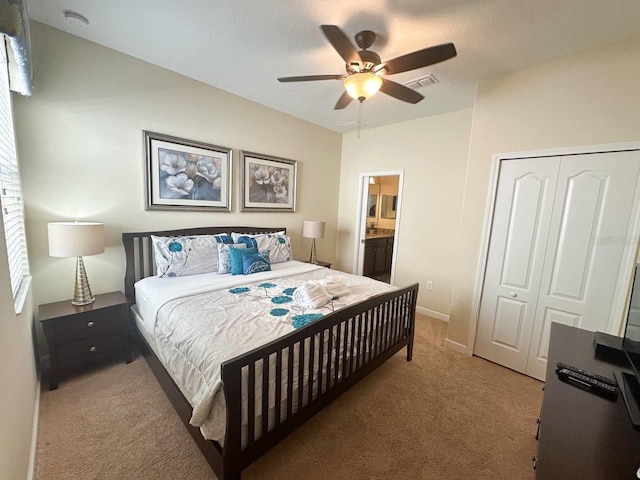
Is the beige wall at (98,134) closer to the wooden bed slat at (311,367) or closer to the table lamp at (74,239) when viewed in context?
the table lamp at (74,239)

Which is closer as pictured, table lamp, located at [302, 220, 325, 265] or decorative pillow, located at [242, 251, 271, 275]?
decorative pillow, located at [242, 251, 271, 275]

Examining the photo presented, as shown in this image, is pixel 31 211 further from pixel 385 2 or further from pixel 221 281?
pixel 385 2

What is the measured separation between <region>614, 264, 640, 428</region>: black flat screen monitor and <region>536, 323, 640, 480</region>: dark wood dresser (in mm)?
27

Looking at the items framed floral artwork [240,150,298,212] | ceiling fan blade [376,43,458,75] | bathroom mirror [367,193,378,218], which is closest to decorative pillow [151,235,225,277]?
framed floral artwork [240,150,298,212]

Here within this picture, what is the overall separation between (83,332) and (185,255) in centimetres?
96

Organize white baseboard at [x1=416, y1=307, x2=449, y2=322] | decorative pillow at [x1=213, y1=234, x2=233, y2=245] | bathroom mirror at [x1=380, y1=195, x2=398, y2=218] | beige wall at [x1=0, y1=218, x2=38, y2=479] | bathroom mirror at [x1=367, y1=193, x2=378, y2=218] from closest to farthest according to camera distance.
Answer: beige wall at [x1=0, y1=218, x2=38, y2=479] < decorative pillow at [x1=213, y1=234, x2=233, y2=245] < white baseboard at [x1=416, y1=307, x2=449, y2=322] < bathroom mirror at [x1=367, y1=193, x2=378, y2=218] < bathroom mirror at [x1=380, y1=195, x2=398, y2=218]

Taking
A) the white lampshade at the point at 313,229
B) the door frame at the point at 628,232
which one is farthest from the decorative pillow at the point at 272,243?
the door frame at the point at 628,232

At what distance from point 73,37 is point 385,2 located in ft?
8.19

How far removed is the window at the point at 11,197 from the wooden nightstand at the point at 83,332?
13.3 inches

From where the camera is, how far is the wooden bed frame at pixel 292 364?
1239 millimetres

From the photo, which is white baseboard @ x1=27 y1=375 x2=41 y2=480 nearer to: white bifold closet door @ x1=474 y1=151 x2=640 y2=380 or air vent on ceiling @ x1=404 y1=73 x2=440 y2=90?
white bifold closet door @ x1=474 y1=151 x2=640 y2=380

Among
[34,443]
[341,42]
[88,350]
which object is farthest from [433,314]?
[34,443]

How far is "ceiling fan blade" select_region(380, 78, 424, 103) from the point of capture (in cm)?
198

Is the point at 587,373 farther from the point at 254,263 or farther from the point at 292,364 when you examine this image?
the point at 254,263
